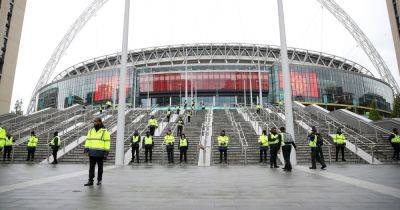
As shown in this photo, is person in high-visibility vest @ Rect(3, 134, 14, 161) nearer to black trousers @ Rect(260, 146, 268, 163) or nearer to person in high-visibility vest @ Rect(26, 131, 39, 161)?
person in high-visibility vest @ Rect(26, 131, 39, 161)

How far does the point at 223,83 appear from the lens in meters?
62.6

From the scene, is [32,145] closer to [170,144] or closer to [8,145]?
[8,145]

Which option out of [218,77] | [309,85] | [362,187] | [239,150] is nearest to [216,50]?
[218,77]

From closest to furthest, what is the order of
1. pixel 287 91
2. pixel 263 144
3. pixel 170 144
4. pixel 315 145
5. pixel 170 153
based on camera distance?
pixel 315 145
pixel 287 91
pixel 263 144
pixel 170 144
pixel 170 153

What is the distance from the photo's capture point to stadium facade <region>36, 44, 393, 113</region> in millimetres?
62594

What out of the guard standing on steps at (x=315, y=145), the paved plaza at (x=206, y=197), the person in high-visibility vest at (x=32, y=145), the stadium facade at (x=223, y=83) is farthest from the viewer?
the stadium facade at (x=223, y=83)

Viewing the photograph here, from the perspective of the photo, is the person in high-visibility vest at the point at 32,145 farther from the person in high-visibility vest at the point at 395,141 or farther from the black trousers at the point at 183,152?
the person in high-visibility vest at the point at 395,141

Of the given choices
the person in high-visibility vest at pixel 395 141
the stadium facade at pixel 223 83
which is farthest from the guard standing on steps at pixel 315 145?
the stadium facade at pixel 223 83

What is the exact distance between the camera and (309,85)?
62812mm

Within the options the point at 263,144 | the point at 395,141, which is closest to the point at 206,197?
the point at 263,144

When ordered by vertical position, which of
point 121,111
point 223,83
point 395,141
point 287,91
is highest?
point 223,83

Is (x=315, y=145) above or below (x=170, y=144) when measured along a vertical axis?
below

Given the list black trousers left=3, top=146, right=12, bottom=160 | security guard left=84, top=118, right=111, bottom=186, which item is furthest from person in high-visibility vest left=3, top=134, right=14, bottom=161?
security guard left=84, top=118, right=111, bottom=186

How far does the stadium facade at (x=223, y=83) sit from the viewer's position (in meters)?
62.6
